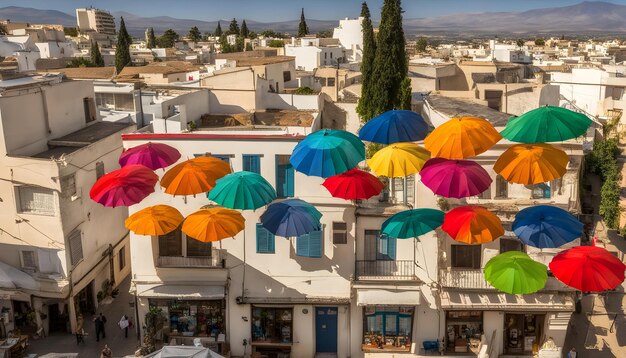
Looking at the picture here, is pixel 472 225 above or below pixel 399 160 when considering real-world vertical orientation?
below

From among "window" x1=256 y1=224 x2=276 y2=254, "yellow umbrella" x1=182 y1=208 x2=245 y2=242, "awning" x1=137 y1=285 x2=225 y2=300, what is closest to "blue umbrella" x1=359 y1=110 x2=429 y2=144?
"window" x1=256 y1=224 x2=276 y2=254

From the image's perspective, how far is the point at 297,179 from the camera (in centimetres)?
2284

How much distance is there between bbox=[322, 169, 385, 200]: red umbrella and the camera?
67.5ft

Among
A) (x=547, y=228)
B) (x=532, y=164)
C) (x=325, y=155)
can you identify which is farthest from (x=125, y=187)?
(x=547, y=228)

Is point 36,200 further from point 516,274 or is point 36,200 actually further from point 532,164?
point 532,164

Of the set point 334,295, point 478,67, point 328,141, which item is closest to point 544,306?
point 334,295

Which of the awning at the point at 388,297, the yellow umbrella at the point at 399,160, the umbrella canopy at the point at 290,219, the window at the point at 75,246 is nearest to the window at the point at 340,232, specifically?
the umbrella canopy at the point at 290,219

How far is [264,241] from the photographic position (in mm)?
23203

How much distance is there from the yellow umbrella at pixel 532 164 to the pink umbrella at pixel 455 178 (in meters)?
0.78

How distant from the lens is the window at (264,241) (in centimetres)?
2312

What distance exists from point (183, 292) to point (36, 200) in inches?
287

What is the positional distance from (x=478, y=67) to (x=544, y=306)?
3320 cm

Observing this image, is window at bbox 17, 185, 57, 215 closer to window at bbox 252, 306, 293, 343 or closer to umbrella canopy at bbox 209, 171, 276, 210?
umbrella canopy at bbox 209, 171, 276, 210

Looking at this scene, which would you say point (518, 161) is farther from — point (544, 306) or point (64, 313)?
point (64, 313)
